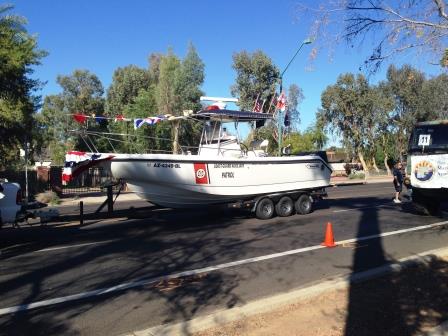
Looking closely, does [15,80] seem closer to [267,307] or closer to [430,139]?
[430,139]

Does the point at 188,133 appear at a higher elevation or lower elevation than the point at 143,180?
higher

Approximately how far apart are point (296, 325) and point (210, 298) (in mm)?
1690

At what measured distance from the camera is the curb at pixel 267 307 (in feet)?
16.7

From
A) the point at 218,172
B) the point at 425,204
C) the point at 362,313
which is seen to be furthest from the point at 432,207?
the point at 362,313

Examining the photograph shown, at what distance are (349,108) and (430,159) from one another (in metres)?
44.9

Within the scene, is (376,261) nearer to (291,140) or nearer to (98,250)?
(98,250)

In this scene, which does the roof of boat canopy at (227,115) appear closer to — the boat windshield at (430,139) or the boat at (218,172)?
the boat at (218,172)

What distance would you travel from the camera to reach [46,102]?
191 ft

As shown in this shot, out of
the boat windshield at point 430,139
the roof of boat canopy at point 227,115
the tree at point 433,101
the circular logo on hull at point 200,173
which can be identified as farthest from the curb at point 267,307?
the tree at point 433,101

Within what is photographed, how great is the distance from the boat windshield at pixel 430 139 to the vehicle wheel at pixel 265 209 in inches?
171

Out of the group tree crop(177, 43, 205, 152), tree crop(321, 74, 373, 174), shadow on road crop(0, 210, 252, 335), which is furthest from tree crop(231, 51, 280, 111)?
shadow on road crop(0, 210, 252, 335)

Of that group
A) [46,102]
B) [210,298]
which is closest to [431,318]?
[210,298]

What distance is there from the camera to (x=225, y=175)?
546 inches

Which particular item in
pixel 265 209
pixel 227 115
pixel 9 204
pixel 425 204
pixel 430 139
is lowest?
pixel 265 209
